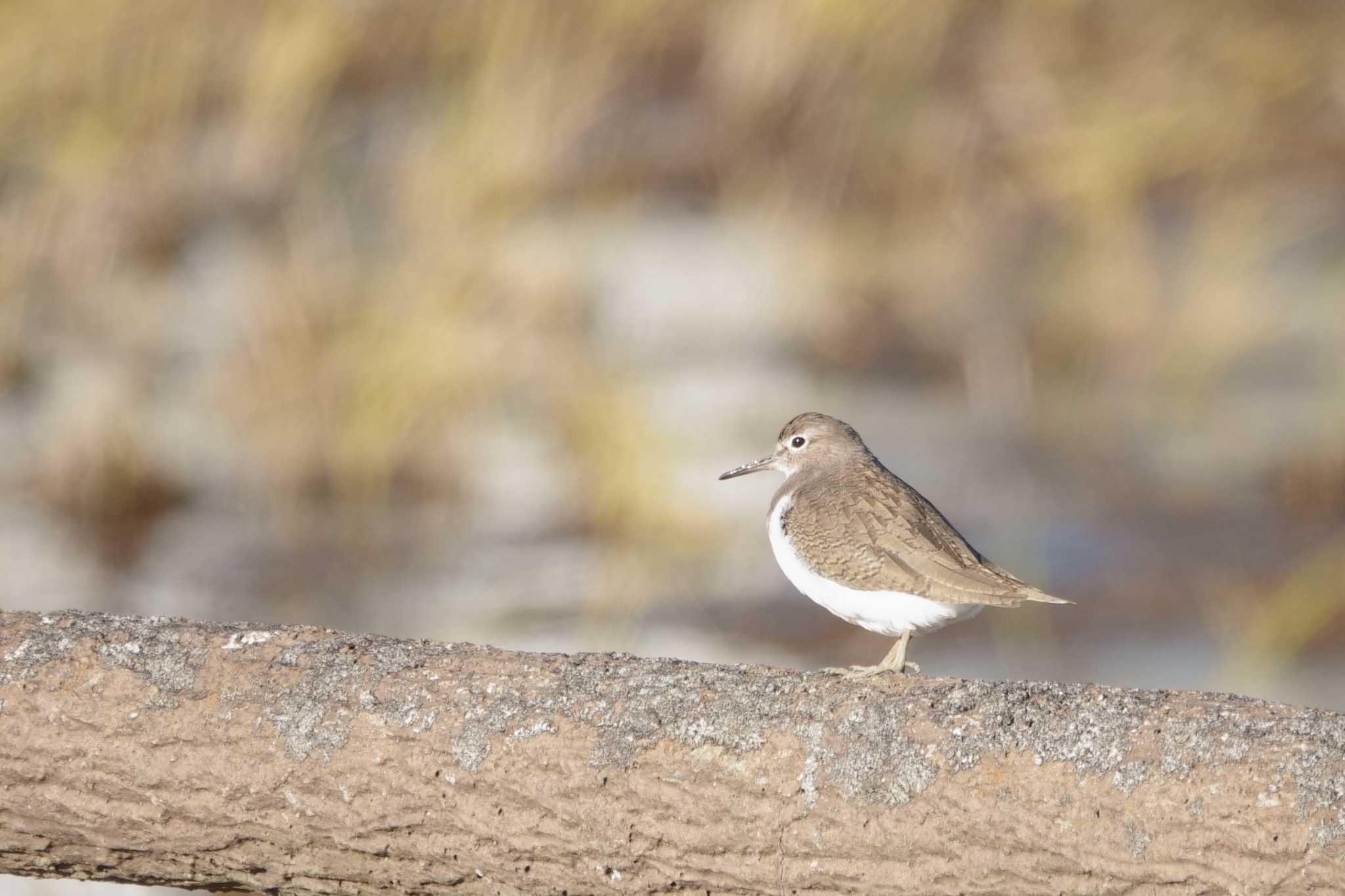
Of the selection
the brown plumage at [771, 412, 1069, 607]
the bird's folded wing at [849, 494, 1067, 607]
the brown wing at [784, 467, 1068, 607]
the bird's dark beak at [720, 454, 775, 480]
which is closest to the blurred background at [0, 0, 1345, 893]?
the bird's dark beak at [720, 454, 775, 480]

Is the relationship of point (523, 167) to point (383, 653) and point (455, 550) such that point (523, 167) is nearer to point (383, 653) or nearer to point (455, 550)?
point (455, 550)

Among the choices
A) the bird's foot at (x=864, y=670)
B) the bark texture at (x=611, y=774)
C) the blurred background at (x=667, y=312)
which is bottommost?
the bark texture at (x=611, y=774)

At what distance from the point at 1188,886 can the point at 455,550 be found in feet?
17.8

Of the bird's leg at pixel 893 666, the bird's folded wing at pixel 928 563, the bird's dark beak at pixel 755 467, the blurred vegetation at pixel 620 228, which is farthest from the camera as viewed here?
→ the blurred vegetation at pixel 620 228

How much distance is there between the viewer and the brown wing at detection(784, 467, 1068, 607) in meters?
4.38

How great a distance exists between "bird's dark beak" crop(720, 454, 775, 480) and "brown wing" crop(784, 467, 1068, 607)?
77cm

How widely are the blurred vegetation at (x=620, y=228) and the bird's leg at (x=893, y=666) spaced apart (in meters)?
3.28

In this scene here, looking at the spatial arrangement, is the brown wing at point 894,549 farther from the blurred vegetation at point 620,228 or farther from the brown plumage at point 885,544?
the blurred vegetation at point 620,228

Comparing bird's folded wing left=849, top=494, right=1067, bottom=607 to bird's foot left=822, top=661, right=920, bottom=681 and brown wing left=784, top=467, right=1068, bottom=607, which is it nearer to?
brown wing left=784, top=467, right=1068, bottom=607

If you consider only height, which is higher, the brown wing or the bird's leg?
the brown wing

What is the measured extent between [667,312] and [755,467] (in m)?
4.49

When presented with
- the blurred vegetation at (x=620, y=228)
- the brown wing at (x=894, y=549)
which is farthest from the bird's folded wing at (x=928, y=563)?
the blurred vegetation at (x=620, y=228)

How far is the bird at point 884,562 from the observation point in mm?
4391

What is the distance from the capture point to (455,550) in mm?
8359
